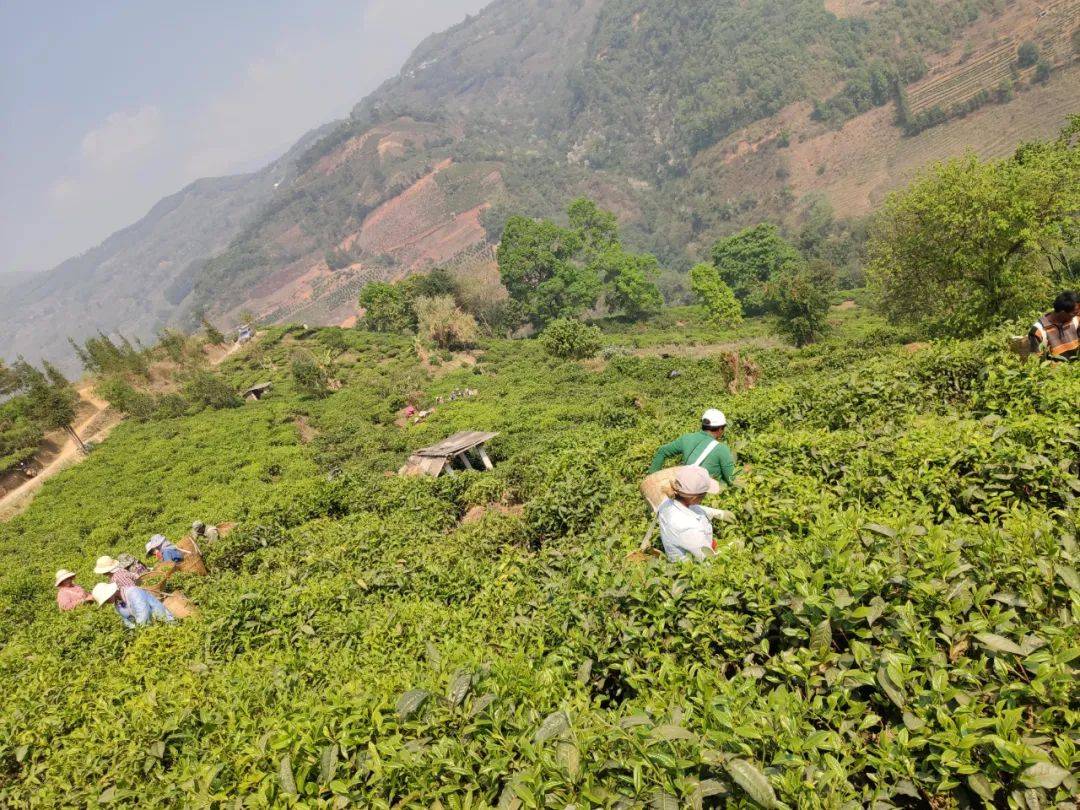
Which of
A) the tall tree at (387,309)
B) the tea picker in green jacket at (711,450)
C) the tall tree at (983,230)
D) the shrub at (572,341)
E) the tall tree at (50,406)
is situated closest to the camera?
the tea picker in green jacket at (711,450)

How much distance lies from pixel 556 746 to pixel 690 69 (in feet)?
713

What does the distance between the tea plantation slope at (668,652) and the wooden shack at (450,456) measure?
7476 millimetres

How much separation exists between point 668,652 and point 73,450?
40.4 metres

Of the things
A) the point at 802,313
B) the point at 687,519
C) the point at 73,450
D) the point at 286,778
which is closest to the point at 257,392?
the point at 73,450

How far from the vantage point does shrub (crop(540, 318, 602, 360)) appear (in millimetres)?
35500

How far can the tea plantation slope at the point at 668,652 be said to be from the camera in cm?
227

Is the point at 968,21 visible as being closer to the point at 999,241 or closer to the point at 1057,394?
the point at 999,241

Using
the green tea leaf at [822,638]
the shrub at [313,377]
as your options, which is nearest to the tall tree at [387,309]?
the shrub at [313,377]

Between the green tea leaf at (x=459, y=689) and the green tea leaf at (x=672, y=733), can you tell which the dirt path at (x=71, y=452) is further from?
the green tea leaf at (x=672, y=733)

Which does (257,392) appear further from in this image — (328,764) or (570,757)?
(570,757)

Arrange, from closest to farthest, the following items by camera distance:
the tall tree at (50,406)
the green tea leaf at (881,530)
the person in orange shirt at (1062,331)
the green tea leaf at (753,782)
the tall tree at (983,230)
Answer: the green tea leaf at (753,782)
the green tea leaf at (881,530)
the person in orange shirt at (1062,331)
the tall tree at (983,230)
the tall tree at (50,406)

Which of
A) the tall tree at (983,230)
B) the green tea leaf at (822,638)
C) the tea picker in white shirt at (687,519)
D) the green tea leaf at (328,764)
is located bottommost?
the tall tree at (983,230)

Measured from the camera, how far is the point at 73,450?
3166cm

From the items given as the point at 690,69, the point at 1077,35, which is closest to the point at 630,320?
the point at 1077,35
